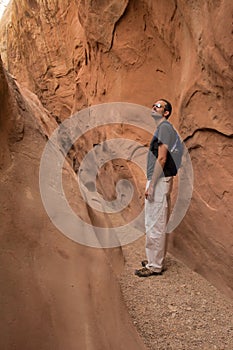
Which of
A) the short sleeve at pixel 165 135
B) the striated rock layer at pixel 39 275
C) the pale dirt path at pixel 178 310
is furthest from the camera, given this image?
the short sleeve at pixel 165 135

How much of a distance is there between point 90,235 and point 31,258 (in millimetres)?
391

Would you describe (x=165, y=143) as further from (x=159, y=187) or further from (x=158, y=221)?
(x=158, y=221)

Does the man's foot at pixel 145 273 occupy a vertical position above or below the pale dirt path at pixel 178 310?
below

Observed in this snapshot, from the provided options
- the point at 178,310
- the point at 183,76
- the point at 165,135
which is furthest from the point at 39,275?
the point at 183,76

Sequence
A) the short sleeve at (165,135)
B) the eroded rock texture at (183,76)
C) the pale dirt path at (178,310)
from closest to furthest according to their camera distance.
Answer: the pale dirt path at (178,310) < the eroded rock texture at (183,76) < the short sleeve at (165,135)

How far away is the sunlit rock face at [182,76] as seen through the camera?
274cm

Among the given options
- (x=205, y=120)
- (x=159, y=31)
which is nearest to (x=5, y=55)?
(x=159, y=31)

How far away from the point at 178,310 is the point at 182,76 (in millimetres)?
Result: 1991

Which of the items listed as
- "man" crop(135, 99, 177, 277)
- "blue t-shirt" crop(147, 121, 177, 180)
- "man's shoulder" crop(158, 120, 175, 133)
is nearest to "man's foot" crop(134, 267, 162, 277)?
"man" crop(135, 99, 177, 277)

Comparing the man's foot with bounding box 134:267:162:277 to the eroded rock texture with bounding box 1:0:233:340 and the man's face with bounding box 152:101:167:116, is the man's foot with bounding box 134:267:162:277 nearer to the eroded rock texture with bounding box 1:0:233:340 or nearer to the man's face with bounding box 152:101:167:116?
the eroded rock texture with bounding box 1:0:233:340

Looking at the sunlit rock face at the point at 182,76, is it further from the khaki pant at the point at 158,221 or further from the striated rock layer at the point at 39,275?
the striated rock layer at the point at 39,275

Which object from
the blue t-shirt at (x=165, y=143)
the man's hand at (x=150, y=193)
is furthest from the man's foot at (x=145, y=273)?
the blue t-shirt at (x=165, y=143)

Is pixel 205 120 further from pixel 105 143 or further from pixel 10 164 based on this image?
pixel 105 143

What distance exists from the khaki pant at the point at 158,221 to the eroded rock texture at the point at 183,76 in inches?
12.5
